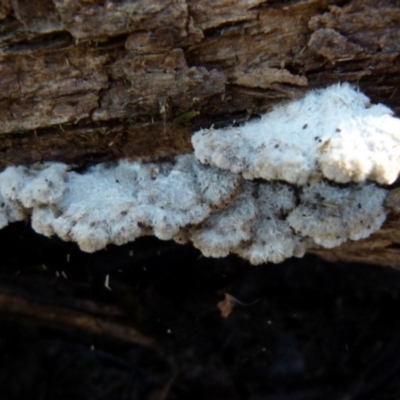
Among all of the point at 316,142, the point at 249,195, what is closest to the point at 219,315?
the point at 249,195

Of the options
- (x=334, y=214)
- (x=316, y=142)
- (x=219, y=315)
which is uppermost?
(x=316, y=142)

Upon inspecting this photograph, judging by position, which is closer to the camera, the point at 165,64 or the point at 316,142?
the point at 316,142

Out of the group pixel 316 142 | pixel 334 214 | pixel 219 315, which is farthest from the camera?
pixel 219 315

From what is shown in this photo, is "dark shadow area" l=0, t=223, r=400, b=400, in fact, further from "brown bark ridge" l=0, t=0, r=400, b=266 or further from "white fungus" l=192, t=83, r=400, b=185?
"white fungus" l=192, t=83, r=400, b=185

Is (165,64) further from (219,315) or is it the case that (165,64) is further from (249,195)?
(219,315)

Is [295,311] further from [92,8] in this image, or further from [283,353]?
[92,8]

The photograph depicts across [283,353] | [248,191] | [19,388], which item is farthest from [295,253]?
[19,388]

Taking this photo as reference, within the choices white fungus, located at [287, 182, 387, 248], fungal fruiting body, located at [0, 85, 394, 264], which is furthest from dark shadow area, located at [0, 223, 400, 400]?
white fungus, located at [287, 182, 387, 248]

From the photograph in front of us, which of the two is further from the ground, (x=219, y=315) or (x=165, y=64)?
(x=165, y=64)
